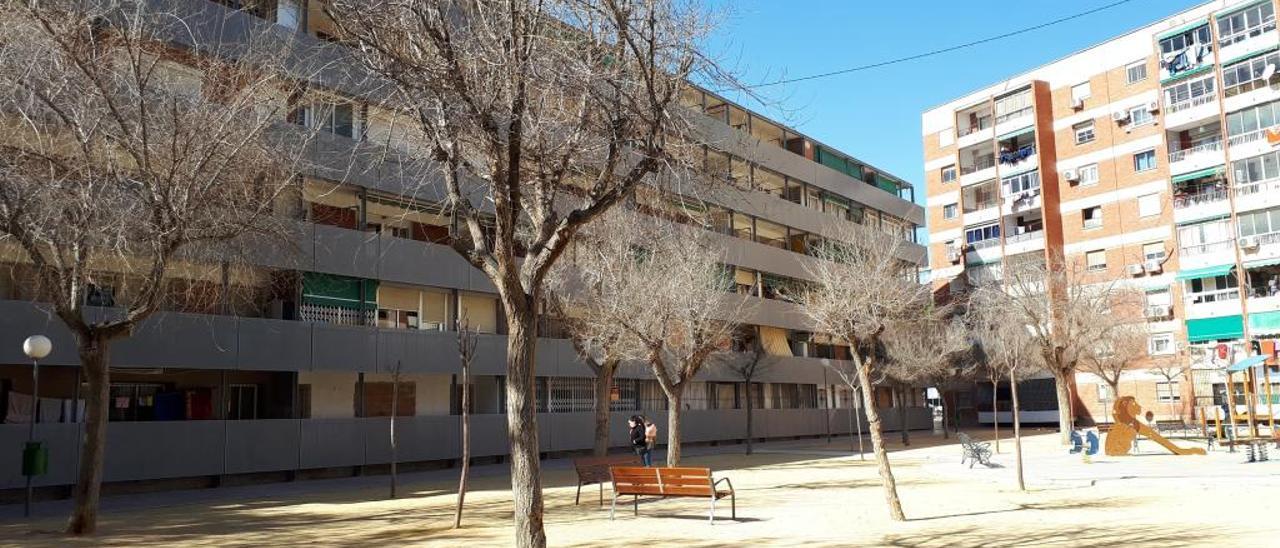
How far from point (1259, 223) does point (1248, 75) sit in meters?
7.03

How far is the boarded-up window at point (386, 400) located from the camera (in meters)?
26.6

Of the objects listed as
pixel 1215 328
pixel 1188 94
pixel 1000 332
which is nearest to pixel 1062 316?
pixel 1000 332

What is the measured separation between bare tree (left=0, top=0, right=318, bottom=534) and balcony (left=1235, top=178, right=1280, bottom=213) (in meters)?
44.6

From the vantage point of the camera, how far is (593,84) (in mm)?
8570

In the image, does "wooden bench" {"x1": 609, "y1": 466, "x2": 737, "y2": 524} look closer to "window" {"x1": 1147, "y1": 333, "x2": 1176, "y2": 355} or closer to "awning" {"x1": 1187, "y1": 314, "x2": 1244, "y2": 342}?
"awning" {"x1": 1187, "y1": 314, "x2": 1244, "y2": 342}

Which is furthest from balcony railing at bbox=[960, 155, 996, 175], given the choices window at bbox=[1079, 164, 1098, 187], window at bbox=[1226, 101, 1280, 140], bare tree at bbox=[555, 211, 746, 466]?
bare tree at bbox=[555, 211, 746, 466]

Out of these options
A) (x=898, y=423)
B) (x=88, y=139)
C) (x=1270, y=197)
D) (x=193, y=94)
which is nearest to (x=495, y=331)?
(x=193, y=94)

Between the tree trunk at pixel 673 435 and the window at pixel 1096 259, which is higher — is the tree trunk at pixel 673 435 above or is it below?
below

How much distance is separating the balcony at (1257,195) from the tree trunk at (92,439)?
154ft

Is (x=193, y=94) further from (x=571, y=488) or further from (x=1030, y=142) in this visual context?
(x=1030, y=142)

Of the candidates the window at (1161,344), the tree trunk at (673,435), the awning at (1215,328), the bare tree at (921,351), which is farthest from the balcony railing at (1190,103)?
the tree trunk at (673,435)

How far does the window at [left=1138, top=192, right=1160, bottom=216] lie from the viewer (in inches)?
1887

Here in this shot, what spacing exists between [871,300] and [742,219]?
96.5 ft

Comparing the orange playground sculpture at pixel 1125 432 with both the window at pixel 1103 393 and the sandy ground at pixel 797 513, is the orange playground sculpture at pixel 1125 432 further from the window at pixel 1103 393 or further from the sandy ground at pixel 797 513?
the window at pixel 1103 393
